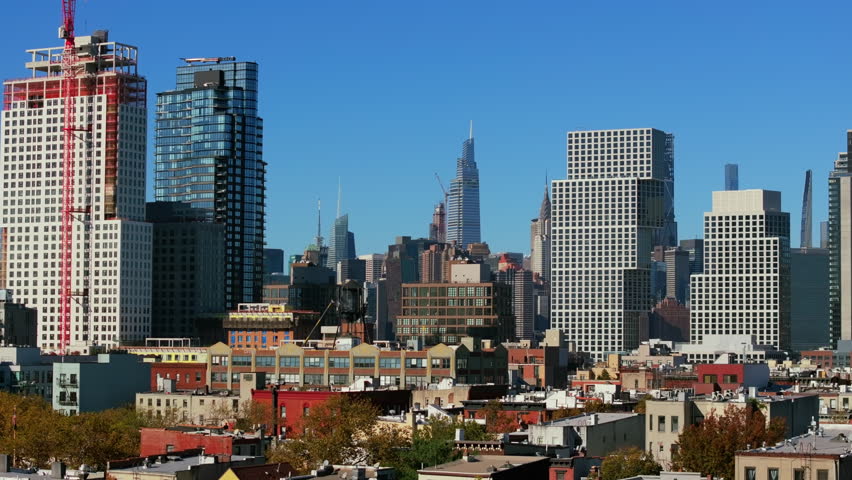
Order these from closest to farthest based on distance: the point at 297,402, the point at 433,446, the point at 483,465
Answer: the point at 483,465 → the point at 433,446 → the point at 297,402

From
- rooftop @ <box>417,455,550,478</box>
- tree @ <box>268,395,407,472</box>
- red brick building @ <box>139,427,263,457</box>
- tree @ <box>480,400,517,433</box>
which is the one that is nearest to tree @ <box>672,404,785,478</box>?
rooftop @ <box>417,455,550,478</box>

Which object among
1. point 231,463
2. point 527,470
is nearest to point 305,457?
point 231,463

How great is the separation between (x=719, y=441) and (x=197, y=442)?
4069 centimetres

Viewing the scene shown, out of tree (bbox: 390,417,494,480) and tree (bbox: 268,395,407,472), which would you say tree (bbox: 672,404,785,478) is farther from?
tree (bbox: 268,395,407,472)

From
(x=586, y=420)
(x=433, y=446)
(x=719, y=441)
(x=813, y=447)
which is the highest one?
(x=813, y=447)

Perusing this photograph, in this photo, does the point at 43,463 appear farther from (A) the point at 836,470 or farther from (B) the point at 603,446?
(A) the point at 836,470

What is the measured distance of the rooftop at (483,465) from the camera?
104 meters

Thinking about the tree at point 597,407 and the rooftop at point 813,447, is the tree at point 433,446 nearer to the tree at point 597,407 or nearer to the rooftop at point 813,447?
the rooftop at point 813,447

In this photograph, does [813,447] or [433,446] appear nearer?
[813,447]

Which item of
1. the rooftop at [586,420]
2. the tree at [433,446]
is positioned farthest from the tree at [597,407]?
the tree at [433,446]

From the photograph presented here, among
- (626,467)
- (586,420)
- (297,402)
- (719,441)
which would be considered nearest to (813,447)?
(626,467)

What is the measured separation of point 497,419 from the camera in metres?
166

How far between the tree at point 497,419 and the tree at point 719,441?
2199 centimetres

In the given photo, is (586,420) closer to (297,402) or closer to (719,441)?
(719,441)
